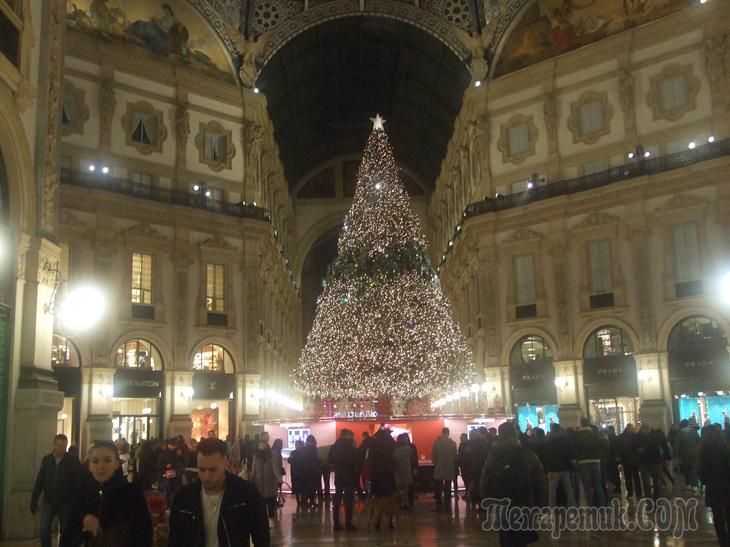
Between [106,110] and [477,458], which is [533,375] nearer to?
[477,458]

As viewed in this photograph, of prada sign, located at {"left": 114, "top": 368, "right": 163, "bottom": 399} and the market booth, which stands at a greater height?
prada sign, located at {"left": 114, "top": 368, "right": 163, "bottom": 399}

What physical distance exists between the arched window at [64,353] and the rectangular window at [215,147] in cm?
1135

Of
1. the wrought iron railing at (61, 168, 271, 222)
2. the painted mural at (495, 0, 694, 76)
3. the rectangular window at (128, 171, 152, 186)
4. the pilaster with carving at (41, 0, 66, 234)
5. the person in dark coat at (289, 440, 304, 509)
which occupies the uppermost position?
the painted mural at (495, 0, 694, 76)

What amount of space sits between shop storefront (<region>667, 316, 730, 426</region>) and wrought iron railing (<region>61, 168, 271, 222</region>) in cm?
1947

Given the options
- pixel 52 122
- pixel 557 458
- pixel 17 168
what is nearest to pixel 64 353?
pixel 52 122

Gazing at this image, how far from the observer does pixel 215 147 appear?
1535 inches

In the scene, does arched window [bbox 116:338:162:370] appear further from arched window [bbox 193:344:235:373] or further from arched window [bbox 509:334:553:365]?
arched window [bbox 509:334:553:365]

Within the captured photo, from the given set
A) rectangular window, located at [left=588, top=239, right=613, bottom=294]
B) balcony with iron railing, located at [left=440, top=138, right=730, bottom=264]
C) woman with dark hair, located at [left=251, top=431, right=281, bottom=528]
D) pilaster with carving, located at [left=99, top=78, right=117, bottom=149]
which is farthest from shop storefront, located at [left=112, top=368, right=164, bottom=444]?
rectangular window, located at [left=588, top=239, right=613, bottom=294]

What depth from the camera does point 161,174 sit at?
36.7 meters

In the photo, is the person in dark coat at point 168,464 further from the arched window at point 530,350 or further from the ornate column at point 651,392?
the arched window at point 530,350

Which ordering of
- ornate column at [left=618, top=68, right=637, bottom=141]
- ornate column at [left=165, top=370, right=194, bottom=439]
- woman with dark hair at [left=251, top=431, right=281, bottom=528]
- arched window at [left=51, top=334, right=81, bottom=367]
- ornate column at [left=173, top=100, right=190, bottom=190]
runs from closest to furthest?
woman with dark hair at [left=251, top=431, right=281, bottom=528] → arched window at [left=51, top=334, right=81, bottom=367] → ornate column at [left=165, top=370, right=194, bottom=439] → ornate column at [left=618, top=68, right=637, bottom=141] → ornate column at [left=173, top=100, right=190, bottom=190]

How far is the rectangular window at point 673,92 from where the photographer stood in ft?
111

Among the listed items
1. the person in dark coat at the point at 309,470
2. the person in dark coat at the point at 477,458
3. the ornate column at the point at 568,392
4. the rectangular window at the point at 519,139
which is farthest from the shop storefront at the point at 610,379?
the person in dark coat at the point at 477,458

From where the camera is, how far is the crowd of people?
498 cm
